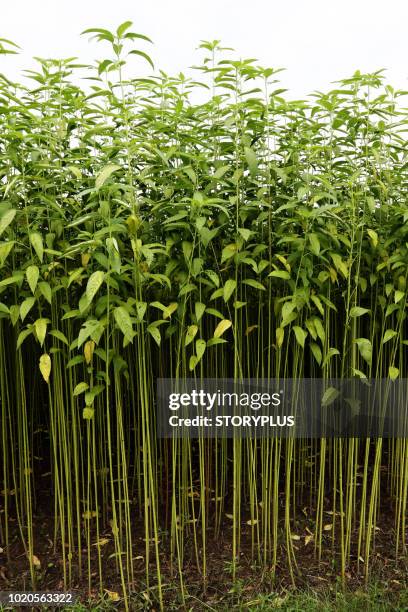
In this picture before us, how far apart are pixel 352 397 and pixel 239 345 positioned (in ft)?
1.79

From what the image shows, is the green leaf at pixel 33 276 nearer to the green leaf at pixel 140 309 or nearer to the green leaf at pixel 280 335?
the green leaf at pixel 140 309

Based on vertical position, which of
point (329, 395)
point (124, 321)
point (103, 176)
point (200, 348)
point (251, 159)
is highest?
point (251, 159)

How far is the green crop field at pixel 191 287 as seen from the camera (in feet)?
7.82

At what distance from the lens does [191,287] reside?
240 cm

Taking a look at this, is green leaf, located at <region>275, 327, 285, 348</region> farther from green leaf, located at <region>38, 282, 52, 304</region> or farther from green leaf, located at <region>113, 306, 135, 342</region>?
green leaf, located at <region>38, 282, 52, 304</region>

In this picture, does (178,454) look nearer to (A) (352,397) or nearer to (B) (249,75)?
(A) (352,397)

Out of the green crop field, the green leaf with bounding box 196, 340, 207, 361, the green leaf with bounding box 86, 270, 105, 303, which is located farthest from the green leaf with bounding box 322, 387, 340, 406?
the green leaf with bounding box 86, 270, 105, 303

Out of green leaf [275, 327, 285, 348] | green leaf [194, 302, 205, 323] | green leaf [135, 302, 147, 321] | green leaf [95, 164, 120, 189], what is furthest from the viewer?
green leaf [275, 327, 285, 348]

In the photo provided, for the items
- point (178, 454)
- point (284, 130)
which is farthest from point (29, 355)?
point (284, 130)

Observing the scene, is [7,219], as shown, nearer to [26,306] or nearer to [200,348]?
[26,306]

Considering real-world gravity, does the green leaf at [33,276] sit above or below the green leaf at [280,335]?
above

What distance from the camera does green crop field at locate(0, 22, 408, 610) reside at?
2.38 m

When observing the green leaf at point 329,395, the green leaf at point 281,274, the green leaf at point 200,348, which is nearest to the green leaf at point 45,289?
the green leaf at point 200,348

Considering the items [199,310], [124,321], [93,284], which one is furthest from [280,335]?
[93,284]
